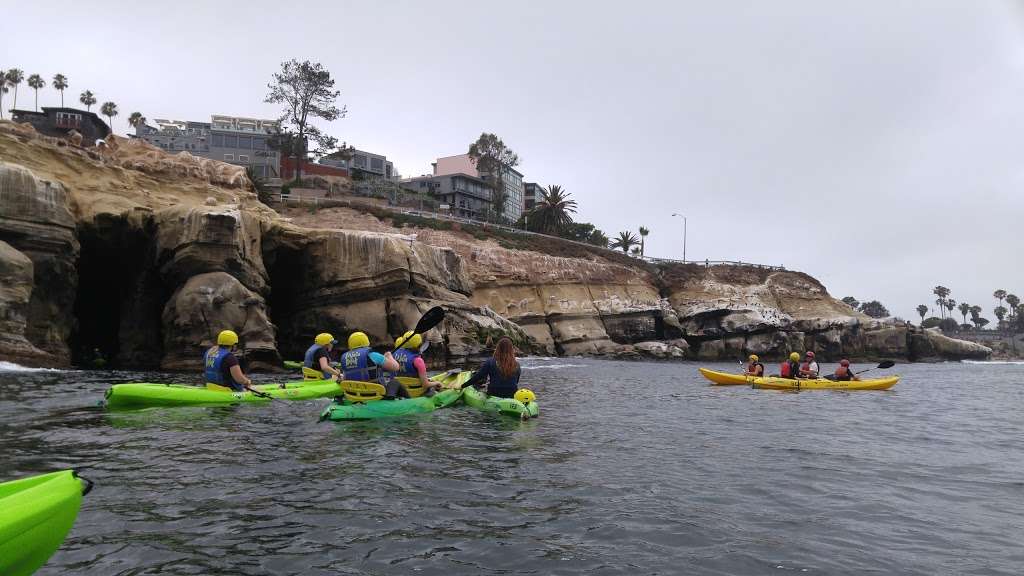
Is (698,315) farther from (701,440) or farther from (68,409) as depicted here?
(68,409)

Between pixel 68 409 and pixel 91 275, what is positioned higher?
pixel 91 275

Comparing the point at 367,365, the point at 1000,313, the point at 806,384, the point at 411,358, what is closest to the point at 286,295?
the point at 411,358

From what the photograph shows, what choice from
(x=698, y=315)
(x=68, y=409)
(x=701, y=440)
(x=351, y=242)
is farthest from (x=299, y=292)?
(x=698, y=315)

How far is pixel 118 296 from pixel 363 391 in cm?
2243

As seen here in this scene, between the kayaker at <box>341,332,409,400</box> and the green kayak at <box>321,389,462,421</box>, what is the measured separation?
0.23 meters

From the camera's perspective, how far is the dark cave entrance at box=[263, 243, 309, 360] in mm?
27859

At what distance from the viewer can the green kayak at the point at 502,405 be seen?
11.4 m

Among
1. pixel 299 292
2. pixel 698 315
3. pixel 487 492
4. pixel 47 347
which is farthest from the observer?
pixel 698 315

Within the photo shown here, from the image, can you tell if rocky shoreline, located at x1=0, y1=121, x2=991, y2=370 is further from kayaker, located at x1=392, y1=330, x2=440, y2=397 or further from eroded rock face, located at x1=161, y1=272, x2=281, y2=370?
kayaker, located at x1=392, y1=330, x2=440, y2=397

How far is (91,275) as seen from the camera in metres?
26.5

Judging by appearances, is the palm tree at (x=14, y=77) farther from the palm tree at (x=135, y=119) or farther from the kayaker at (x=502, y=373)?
the kayaker at (x=502, y=373)

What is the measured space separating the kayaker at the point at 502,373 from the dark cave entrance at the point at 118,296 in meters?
18.4

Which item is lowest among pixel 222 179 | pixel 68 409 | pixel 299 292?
pixel 68 409

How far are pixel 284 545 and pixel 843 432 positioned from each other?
1032 centimetres
